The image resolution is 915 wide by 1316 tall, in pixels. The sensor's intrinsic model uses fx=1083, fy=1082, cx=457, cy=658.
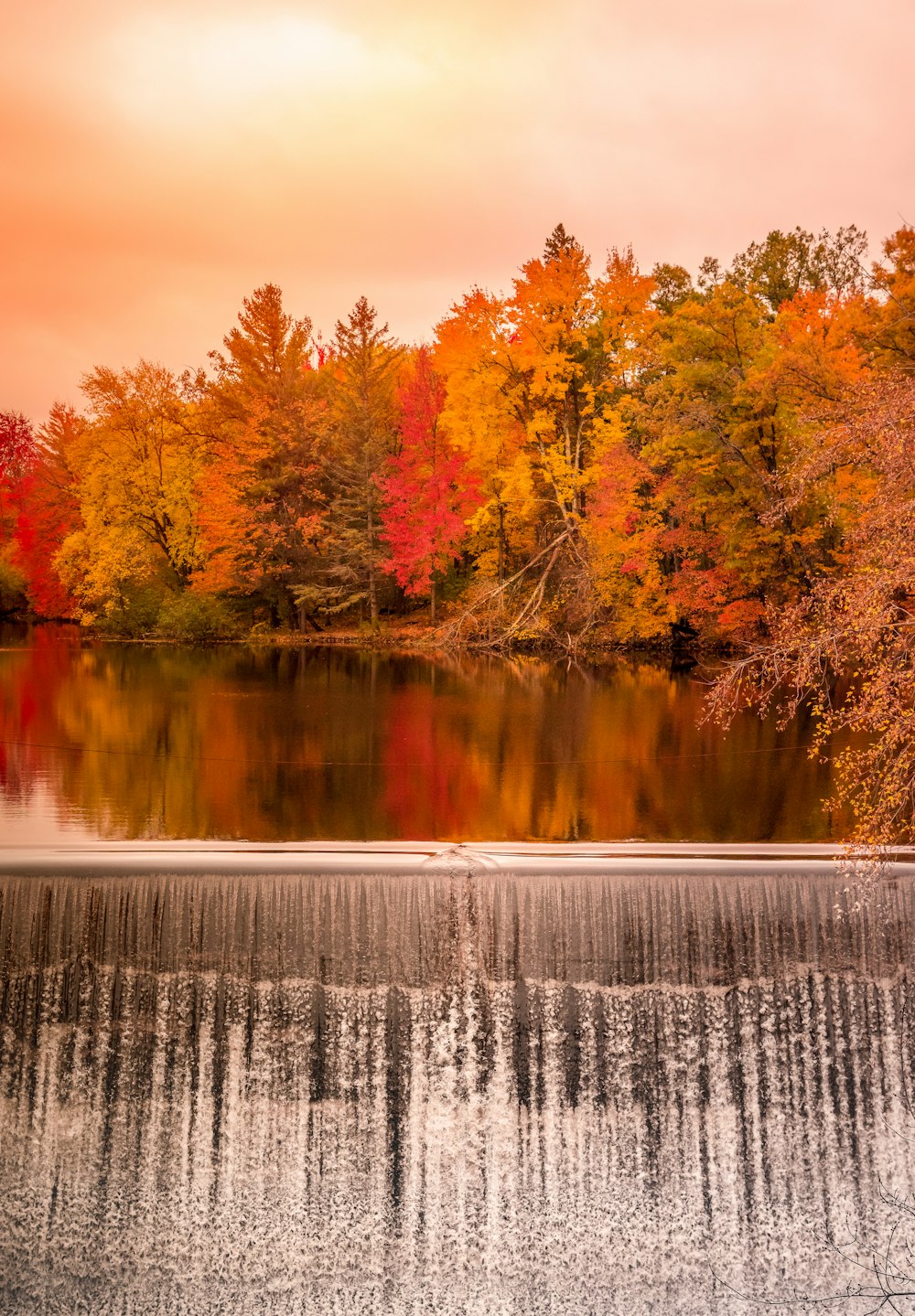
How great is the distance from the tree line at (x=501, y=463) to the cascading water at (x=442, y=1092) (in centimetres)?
1271

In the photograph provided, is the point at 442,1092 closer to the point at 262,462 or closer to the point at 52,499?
the point at 262,462

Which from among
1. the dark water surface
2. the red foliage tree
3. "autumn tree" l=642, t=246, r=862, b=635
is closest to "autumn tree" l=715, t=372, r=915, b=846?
the dark water surface

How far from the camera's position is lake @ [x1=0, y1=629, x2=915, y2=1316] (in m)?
5.57

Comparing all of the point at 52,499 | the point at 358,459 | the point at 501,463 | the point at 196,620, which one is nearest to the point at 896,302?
the point at 501,463

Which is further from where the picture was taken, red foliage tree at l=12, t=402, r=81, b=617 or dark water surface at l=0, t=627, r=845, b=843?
red foliage tree at l=12, t=402, r=81, b=617

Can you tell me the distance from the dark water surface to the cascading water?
86.4 inches

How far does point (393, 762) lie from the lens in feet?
39.3

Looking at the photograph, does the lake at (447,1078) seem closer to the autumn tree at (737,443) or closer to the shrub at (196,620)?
the autumn tree at (737,443)

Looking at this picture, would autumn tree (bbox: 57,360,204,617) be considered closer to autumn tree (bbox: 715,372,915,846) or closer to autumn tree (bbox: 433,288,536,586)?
autumn tree (bbox: 433,288,536,586)

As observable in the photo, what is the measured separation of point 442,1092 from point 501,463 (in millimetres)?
23573

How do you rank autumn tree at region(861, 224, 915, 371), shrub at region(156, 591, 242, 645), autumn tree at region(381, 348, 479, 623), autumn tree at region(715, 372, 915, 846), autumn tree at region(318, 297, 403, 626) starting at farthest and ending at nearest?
shrub at region(156, 591, 242, 645) → autumn tree at region(318, 297, 403, 626) → autumn tree at region(381, 348, 479, 623) → autumn tree at region(861, 224, 915, 371) → autumn tree at region(715, 372, 915, 846)

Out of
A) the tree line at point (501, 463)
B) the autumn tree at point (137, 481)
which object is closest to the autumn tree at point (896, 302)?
the tree line at point (501, 463)

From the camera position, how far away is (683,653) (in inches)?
1002

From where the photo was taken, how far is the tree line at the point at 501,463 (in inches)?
808
